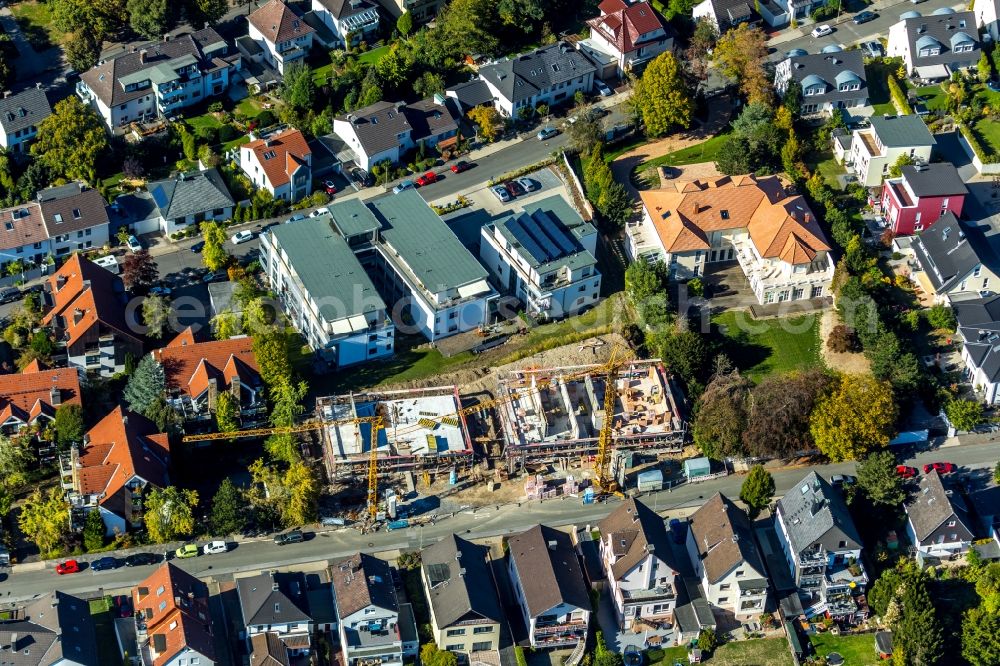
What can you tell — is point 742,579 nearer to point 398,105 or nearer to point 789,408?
point 789,408

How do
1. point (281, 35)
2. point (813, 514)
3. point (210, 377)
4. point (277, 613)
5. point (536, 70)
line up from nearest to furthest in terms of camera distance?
1. point (277, 613)
2. point (813, 514)
3. point (210, 377)
4. point (536, 70)
5. point (281, 35)

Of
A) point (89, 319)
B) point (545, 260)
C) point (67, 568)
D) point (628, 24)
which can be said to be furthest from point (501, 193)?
point (67, 568)

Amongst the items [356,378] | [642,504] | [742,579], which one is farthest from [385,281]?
[742,579]

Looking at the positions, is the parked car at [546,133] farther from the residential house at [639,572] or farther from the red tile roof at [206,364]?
the residential house at [639,572]

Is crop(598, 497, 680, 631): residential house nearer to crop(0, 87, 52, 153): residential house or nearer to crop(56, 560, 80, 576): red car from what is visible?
crop(56, 560, 80, 576): red car

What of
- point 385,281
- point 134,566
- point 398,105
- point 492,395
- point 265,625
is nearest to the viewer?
point 265,625

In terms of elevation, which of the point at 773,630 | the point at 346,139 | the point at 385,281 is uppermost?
the point at 346,139

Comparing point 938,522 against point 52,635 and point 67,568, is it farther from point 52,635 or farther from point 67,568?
point 67,568

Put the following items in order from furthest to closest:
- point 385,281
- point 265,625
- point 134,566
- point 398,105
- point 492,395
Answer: point 398,105 < point 385,281 < point 492,395 < point 134,566 < point 265,625
